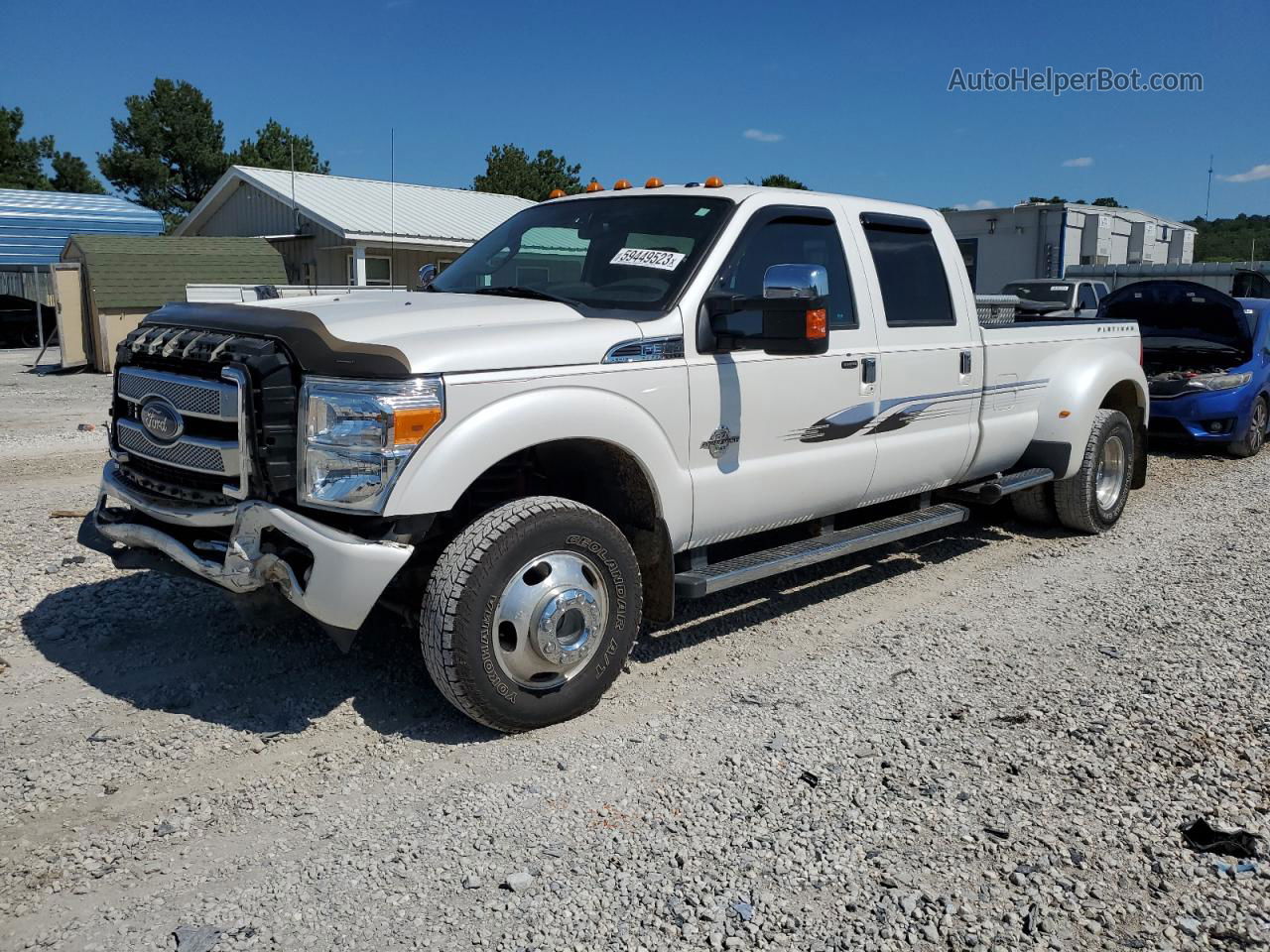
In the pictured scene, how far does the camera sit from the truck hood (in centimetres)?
362

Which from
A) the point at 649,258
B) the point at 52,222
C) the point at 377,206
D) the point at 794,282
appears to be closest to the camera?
the point at 794,282

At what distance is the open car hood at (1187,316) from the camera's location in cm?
1120

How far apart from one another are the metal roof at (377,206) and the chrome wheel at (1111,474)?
17907 mm

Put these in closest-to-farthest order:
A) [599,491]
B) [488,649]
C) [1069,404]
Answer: [488,649]
[599,491]
[1069,404]

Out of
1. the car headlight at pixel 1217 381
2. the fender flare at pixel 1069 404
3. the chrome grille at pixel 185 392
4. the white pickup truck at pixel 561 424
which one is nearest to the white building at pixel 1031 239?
the car headlight at pixel 1217 381

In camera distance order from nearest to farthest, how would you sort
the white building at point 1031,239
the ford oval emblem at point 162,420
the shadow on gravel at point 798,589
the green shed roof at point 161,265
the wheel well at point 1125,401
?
the ford oval emblem at point 162,420 → the shadow on gravel at point 798,589 → the wheel well at point 1125,401 → the green shed roof at point 161,265 → the white building at point 1031,239

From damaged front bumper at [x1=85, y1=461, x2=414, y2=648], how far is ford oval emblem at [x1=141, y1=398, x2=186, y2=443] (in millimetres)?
292

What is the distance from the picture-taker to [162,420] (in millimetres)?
4082

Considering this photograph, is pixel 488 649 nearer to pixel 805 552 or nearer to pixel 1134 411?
pixel 805 552

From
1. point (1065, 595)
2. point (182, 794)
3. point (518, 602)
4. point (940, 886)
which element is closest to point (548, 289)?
point (518, 602)

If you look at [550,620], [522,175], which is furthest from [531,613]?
[522,175]

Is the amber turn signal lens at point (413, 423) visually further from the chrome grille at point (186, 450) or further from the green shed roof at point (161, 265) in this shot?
the green shed roof at point (161, 265)

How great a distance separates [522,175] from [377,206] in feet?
119

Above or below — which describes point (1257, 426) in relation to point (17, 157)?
below
